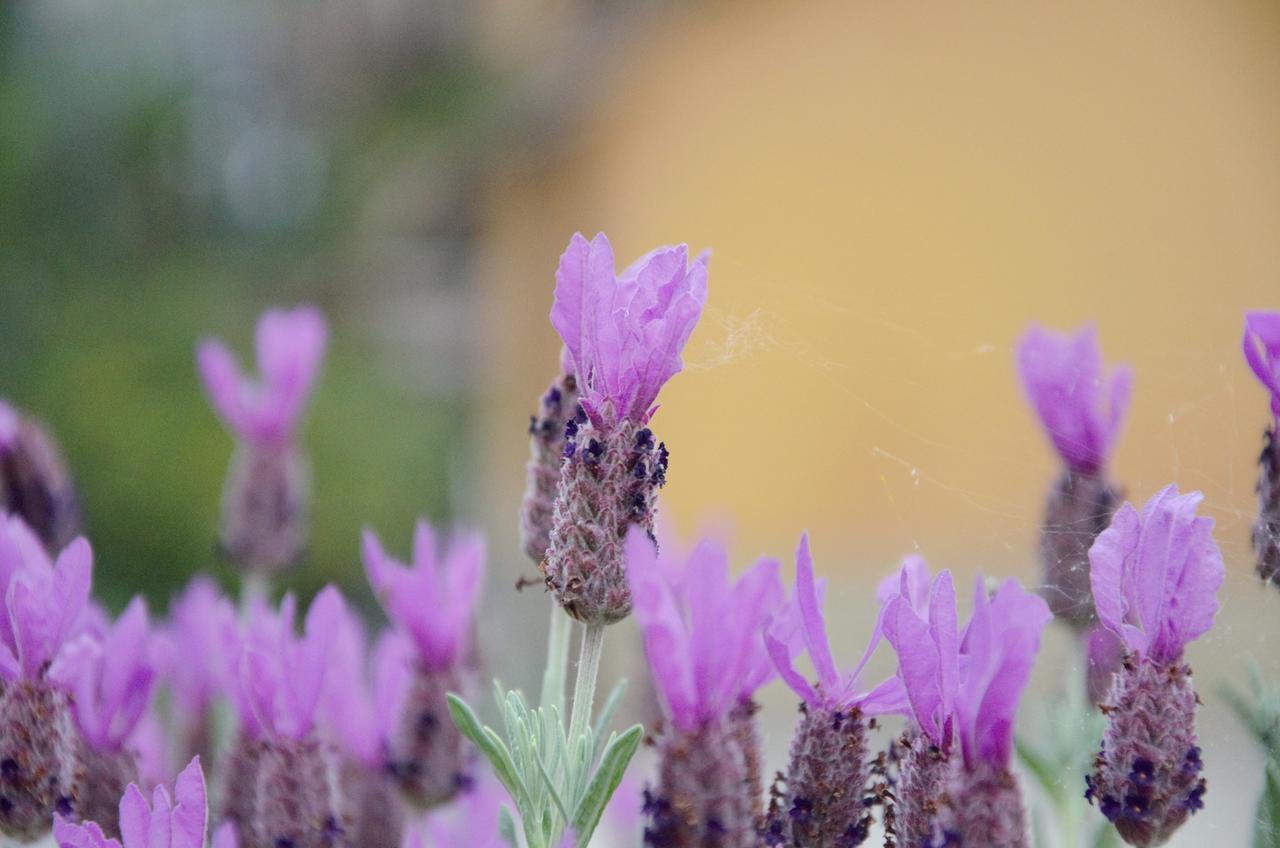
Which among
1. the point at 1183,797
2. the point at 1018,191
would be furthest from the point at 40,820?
the point at 1018,191

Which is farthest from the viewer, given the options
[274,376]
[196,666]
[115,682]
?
[274,376]

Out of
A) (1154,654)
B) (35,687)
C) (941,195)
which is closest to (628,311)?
(1154,654)

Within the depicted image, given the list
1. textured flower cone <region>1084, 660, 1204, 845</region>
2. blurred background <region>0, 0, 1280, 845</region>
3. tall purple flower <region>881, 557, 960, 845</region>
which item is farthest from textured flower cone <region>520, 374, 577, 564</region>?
blurred background <region>0, 0, 1280, 845</region>

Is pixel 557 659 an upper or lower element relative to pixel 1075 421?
lower

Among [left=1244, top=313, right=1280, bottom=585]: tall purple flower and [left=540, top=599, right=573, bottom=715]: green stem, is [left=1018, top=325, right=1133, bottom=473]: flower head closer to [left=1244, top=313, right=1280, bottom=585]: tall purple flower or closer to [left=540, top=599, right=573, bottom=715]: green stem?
[left=1244, top=313, right=1280, bottom=585]: tall purple flower

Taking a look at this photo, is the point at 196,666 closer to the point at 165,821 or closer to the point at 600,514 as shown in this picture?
the point at 165,821
